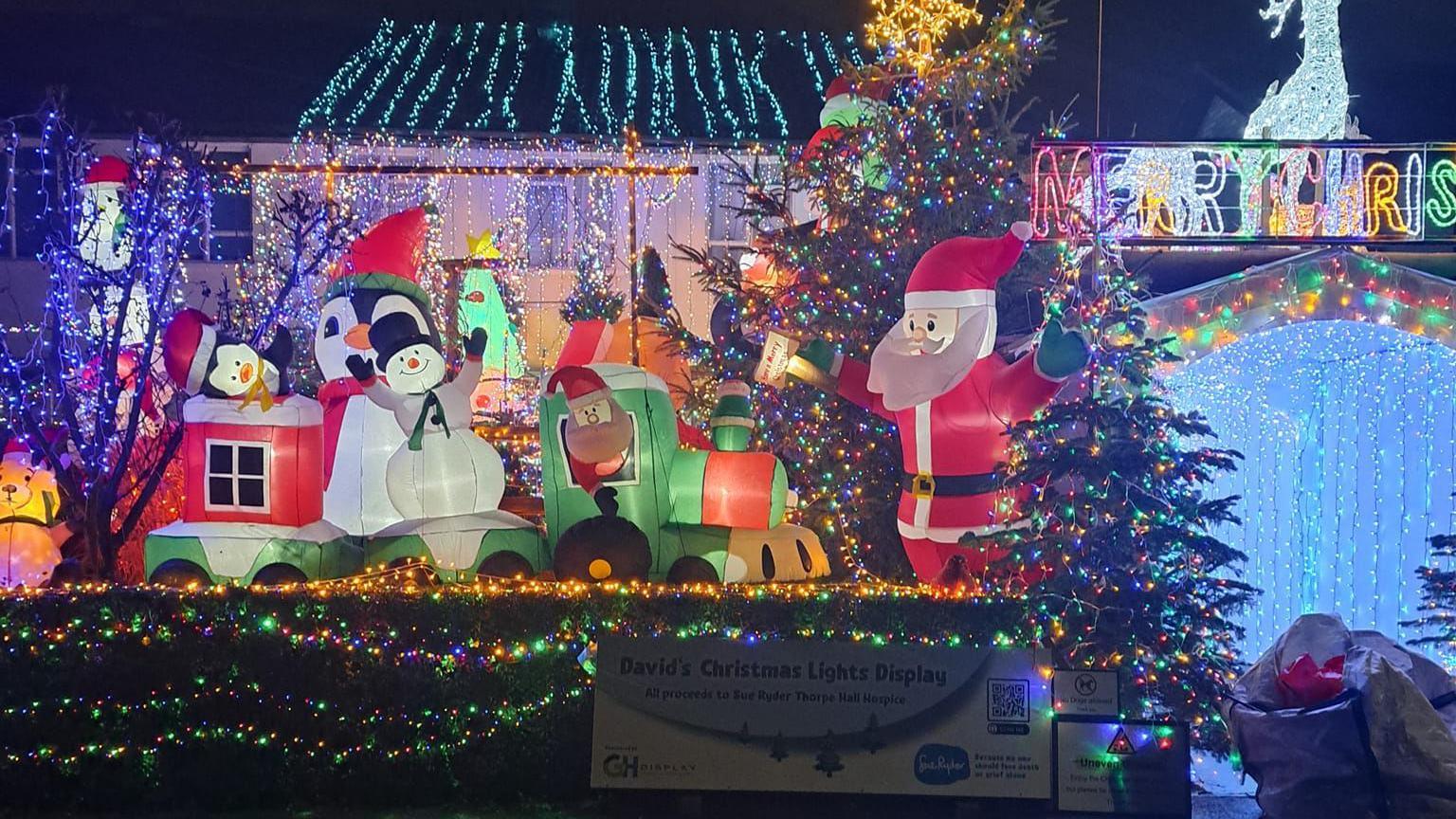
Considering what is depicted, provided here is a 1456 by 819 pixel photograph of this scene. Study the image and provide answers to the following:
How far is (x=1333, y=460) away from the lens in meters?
8.63

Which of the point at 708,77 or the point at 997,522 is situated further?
the point at 708,77

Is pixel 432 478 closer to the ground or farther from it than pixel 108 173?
closer to the ground

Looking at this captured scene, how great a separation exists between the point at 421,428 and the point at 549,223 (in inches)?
434

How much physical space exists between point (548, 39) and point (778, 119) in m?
4.80

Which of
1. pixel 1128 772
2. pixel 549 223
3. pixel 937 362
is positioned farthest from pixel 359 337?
pixel 549 223

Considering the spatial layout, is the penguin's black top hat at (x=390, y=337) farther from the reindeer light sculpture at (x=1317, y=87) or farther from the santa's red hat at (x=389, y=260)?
the reindeer light sculpture at (x=1317, y=87)

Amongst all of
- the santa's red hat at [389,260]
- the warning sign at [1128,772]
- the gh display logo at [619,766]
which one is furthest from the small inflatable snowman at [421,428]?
the warning sign at [1128,772]

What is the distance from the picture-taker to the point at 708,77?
19.1 meters

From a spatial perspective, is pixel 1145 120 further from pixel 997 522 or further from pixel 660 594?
pixel 660 594

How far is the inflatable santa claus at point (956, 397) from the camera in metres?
7.62

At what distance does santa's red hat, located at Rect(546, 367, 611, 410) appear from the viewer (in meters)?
7.36

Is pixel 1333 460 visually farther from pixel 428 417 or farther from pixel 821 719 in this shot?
pixel 428 417

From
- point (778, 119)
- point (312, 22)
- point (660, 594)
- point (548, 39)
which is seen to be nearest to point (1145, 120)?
point (778, 119)

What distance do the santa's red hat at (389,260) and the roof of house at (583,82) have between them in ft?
31.1
